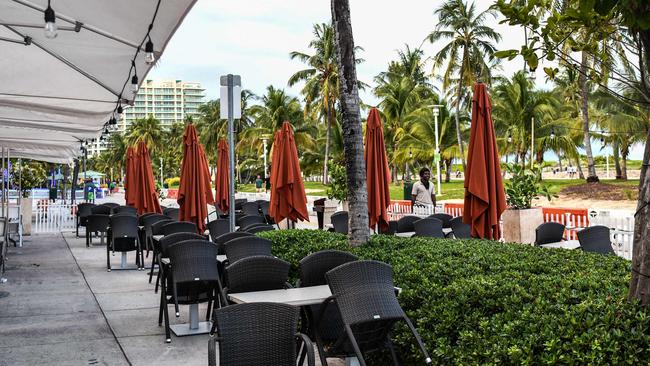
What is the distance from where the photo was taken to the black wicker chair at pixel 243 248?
6.80 m

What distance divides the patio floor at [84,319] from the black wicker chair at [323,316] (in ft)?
4.48

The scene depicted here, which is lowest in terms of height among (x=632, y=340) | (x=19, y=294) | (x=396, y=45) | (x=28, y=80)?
(x=19, y=294)

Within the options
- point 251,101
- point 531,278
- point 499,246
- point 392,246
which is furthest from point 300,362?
point 251,101

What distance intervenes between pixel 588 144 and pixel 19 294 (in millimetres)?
36134

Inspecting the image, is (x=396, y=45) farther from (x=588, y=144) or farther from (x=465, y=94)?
(x=588, y=144)

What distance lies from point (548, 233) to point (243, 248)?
15.7ft

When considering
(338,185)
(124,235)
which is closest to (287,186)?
(124,235)

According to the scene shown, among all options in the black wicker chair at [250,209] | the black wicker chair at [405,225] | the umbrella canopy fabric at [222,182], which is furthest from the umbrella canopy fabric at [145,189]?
the black wicker chair at [405,225]

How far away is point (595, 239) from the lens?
8023 mm

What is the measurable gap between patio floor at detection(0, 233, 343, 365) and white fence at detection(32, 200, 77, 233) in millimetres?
7481

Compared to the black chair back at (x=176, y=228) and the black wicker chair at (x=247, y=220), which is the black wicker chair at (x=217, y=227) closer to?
the black wicker chair at (x=247, y=220)

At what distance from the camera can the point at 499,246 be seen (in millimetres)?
7145

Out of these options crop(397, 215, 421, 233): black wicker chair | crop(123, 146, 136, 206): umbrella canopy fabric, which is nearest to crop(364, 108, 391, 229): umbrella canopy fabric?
crop(397, 215, 421, 233): black wicker chair

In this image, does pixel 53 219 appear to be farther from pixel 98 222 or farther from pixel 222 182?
pixel 222 182
